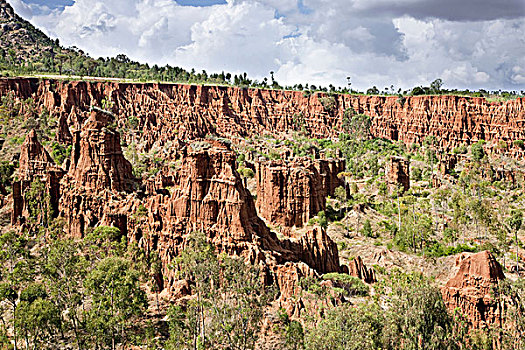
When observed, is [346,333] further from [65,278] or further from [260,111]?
[260,111]

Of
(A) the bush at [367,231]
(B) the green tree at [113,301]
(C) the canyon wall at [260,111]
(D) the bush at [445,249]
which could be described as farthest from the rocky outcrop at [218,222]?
(C) the canyon wall at [260,111]

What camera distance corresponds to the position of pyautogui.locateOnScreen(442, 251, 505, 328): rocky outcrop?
29094 millimetres

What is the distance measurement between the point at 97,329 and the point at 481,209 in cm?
5279

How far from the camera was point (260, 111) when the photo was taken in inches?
5595

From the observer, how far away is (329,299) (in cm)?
3381

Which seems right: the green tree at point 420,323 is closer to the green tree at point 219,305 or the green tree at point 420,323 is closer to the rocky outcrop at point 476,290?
the rocky outcrop at point 476,290

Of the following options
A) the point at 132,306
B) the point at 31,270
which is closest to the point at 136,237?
the point at 31,270

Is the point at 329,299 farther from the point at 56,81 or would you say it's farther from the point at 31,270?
the point at 56,81

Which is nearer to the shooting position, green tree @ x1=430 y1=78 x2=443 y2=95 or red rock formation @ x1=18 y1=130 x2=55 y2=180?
red rock formation @ x1=18 y1=130 x2=55 y2=180

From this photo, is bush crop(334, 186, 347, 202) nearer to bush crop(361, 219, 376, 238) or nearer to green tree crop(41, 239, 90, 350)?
bush crop(361, 219, 376, 238)

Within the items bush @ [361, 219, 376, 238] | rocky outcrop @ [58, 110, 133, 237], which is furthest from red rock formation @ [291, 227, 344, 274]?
rocky outcrop @ [58, 110, 133, 237]

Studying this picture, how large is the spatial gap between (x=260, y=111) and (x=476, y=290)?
117 m

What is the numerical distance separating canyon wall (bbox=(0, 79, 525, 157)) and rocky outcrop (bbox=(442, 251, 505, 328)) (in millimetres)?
80232

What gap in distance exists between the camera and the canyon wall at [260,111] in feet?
345
